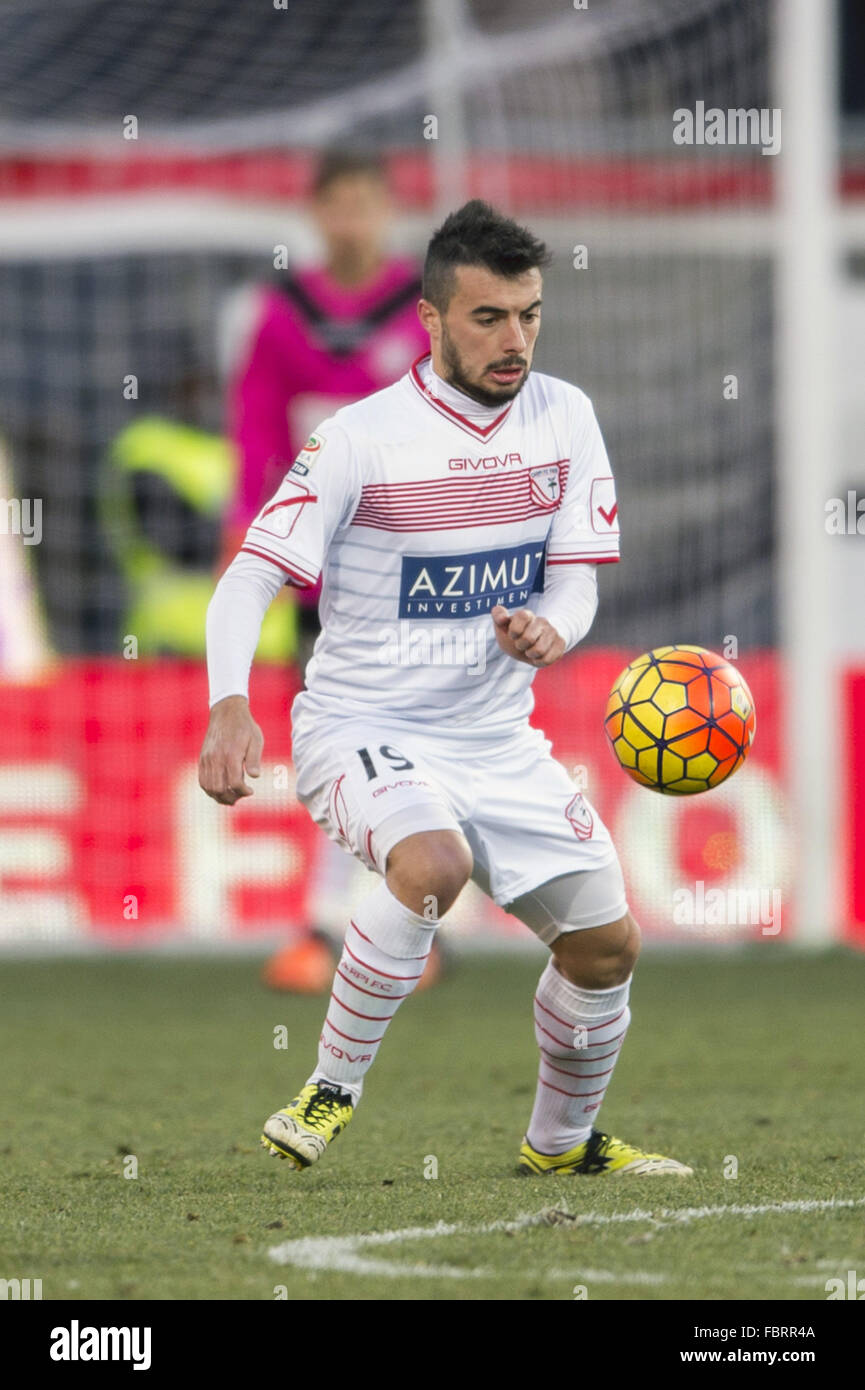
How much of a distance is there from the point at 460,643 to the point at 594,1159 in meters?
1.08

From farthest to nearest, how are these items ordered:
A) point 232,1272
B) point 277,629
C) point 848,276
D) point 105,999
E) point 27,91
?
point 848,276 < point 277,629 < point 27,91 < point 105,999 < point 232,1272

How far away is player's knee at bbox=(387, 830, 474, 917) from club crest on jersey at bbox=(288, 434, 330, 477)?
753mm

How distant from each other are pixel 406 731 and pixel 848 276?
11.3 meters

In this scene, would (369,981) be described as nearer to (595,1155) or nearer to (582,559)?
(595,1155)

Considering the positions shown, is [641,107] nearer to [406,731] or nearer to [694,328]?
[694,328]

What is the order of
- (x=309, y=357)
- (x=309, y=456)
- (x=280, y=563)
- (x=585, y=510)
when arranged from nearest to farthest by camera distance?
(x=280, y=563)
(x=309, y=456)
(x=585, y=510)
(x=309, y=357)

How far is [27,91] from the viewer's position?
11336mm

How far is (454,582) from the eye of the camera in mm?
4652

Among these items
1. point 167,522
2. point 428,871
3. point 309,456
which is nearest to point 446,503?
point 309,456

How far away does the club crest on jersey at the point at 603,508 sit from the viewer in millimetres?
4773

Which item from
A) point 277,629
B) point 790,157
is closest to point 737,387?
point 790,157

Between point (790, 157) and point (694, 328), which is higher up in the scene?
point (790, 157)

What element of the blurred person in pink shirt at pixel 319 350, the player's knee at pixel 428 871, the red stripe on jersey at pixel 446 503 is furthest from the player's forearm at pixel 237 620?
the blurred person in pink shirt at pixel 319 350

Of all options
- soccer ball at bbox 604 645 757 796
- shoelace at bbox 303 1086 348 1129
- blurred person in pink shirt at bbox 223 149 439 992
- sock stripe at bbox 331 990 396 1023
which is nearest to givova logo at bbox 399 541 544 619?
soccer ball at bbox 604 645 757 796
